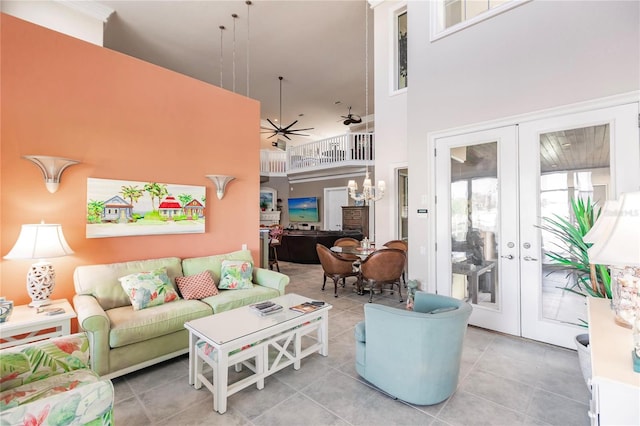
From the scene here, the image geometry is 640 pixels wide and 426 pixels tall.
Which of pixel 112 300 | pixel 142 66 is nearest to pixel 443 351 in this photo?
pixel 112 300

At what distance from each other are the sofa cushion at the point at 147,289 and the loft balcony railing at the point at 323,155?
7085 millimetres

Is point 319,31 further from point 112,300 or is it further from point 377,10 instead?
point 112,300

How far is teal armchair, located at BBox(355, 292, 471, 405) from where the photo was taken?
2.00 meters

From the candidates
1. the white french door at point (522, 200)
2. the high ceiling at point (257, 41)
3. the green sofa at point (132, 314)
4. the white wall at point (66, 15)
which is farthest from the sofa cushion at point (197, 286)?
the high ceiling at point (257, 41)

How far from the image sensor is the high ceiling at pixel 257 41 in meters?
5.18

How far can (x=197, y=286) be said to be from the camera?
327cm

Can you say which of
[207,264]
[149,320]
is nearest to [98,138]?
[207,264]

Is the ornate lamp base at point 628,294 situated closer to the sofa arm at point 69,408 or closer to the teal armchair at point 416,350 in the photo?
the teal armchair at point 416,350

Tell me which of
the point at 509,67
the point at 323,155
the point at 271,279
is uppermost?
the point at 323,155

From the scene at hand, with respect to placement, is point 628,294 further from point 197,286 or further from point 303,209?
point 303,209

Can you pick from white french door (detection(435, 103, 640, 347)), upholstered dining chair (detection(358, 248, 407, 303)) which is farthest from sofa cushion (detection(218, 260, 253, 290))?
white french door (detection(435, 103, 640, 347))

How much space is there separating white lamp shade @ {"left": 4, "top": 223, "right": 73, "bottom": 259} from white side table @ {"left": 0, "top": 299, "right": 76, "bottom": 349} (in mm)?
465

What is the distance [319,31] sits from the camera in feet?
19.4

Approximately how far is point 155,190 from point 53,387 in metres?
2.34
